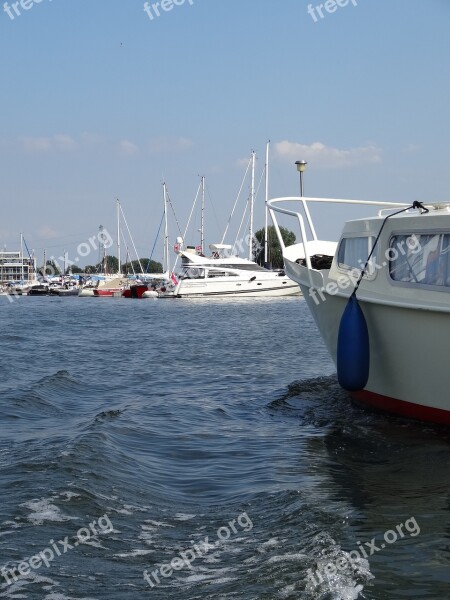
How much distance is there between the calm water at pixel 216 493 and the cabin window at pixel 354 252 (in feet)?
6.72

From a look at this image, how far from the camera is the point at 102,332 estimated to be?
30.0 metres

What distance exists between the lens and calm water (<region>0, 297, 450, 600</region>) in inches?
230

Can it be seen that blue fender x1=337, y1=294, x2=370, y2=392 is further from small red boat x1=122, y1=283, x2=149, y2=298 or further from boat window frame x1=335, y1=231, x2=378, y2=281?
small red boat x1=122, y1=283, x2=149, y2=298

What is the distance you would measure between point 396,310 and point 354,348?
0.85 meters

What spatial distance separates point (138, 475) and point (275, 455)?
176cm

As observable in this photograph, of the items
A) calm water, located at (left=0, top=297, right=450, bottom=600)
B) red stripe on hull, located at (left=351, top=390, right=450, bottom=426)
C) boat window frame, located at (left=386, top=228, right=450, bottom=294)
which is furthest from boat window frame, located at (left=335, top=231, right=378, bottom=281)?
red stripe on hull, located at (left=351, top=390, right=450, bottom=426)

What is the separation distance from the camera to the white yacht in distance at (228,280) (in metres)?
Answer: 60.0

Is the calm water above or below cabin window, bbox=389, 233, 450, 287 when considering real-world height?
below

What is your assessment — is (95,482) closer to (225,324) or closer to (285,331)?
(285,331)

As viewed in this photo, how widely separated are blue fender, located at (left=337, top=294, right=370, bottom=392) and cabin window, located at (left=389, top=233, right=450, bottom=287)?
69 centimetres

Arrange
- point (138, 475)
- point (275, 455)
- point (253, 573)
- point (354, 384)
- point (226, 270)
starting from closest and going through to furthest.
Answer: point (253, 573), point (138, 475), point (275, 455), point (354, 384), point (226, 270)

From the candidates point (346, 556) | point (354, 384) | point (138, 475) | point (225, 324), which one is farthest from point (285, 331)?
point (346, 556)

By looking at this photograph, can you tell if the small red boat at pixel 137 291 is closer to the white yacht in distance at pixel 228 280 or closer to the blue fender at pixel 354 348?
the white yacht in distance at pixel 228 280

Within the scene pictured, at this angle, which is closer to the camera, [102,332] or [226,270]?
[102,332]
